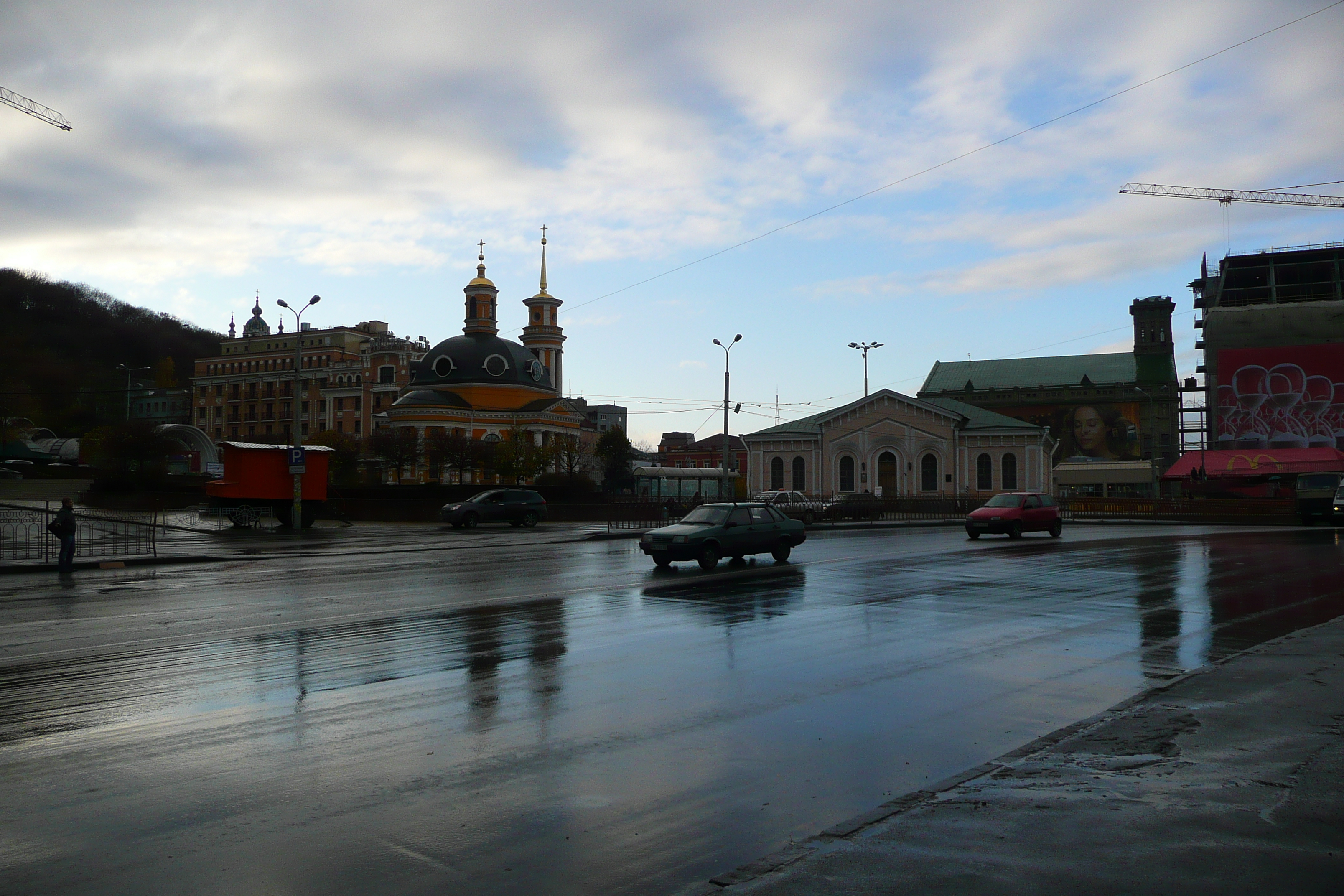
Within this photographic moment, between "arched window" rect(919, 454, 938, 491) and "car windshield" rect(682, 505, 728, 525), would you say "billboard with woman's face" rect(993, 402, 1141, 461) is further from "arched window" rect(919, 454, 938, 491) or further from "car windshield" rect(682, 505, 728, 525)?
"car windshield" rect(682, 505, 728, 525)

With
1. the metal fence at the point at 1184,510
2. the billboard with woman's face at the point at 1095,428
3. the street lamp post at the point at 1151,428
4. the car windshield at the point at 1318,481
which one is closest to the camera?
the car windshield at the point at 1318,481

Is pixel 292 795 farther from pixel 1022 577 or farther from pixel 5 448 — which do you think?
pixel 5 448

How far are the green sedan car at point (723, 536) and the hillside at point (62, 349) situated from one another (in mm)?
11633

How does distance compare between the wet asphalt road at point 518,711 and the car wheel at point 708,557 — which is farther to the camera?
the car wheel at point 708,557

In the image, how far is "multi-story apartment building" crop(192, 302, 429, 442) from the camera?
128000 millimetres

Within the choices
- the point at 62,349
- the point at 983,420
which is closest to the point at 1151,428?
the point at 983,420

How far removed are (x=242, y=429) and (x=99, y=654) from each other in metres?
132

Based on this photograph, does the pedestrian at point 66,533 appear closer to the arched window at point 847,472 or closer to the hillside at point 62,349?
the hillside at point 62,349

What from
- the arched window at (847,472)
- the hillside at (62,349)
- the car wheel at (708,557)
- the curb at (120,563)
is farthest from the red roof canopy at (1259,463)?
the hillside at (62,349)

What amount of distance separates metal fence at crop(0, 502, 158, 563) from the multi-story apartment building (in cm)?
9344

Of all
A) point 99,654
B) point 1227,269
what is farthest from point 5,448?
point 1227,269

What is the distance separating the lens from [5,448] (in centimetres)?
4747

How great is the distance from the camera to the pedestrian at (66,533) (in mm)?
21359

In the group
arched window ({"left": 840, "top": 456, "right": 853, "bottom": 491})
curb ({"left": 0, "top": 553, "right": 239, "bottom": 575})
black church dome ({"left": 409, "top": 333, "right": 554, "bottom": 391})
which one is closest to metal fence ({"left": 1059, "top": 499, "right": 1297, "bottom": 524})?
arched window ({"left": 840, "top": 456, "right": 853, "bottom": 491})
